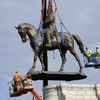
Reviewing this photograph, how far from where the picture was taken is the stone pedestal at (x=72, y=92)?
23969 mm

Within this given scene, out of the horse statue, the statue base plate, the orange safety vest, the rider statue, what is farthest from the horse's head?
the orange safety vest

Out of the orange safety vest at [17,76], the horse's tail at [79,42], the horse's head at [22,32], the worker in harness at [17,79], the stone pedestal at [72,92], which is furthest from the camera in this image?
the horse's tail at [79,42]

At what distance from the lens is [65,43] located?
27.1m

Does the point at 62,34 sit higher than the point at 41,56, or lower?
higher

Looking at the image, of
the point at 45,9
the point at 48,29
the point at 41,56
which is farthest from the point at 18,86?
the point at 45,9

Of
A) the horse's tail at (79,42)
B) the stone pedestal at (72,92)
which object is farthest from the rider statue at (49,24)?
the stone pedestal at (72,92)

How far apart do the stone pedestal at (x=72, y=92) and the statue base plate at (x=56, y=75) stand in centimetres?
141

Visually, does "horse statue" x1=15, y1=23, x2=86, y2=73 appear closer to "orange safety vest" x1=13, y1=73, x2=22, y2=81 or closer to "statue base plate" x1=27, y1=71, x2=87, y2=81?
"statue base plate" x1=27, y1=71, x2=87, y2=81

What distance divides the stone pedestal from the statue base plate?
141 centimetres

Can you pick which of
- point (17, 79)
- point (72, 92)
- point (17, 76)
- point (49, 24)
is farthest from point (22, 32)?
point (72, 92)

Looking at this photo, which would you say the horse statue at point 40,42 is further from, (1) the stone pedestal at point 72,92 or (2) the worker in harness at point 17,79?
(1) the stone pedestal at point 72,92

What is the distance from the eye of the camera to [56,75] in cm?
2622

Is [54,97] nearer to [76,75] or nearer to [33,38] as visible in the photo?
[76,75]

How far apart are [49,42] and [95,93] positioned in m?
5.53
